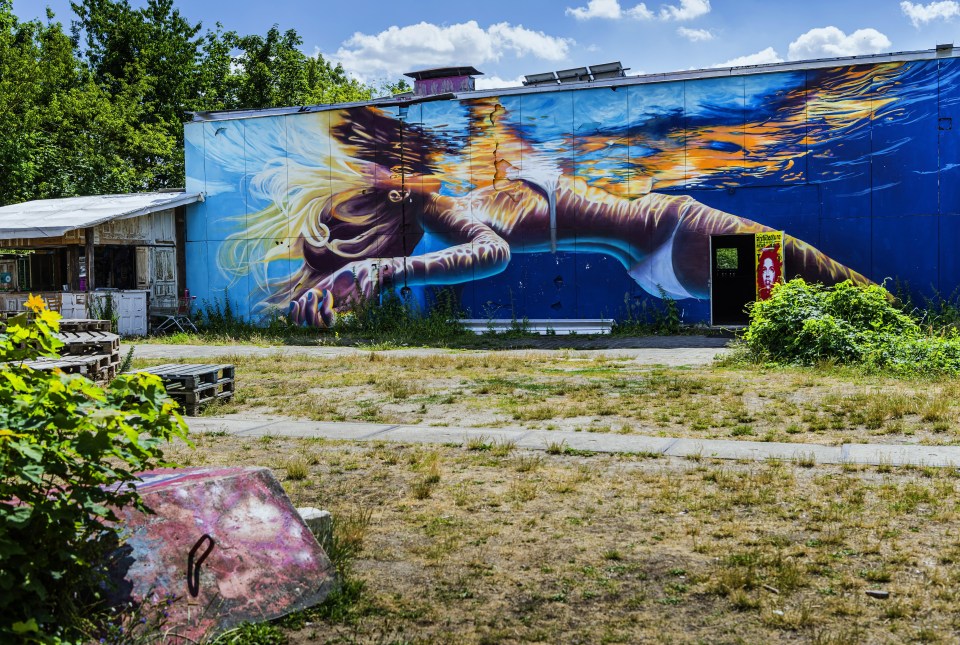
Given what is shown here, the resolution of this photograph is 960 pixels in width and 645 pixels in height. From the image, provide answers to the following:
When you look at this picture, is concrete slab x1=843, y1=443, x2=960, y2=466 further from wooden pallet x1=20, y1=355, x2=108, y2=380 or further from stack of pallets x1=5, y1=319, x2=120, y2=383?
stack of pallets x1=5, y1=319, x2=120, y2=383

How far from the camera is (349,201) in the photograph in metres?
27.6

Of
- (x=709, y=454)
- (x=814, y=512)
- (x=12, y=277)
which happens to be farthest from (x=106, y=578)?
(x=12, y=277)

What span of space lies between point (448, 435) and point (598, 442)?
173cm

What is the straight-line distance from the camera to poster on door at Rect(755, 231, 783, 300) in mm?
23625

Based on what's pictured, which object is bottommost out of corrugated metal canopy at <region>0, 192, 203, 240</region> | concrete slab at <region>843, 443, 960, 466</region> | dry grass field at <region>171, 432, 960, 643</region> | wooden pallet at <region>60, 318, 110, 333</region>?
dry grass field at <region>171, 432, 960, 643</region>

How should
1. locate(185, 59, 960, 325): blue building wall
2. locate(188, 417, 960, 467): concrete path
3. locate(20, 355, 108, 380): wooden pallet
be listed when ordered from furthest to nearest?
1. locate(185, 59, 960, 325): blue building wall
2. locate(20, 355, 108, 380): wooden pallet
3. locate(188, 417, 960, 467): concrete path

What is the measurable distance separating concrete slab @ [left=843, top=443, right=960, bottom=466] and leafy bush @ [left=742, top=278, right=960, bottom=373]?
5.84m

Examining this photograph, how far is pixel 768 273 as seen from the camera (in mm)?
23734

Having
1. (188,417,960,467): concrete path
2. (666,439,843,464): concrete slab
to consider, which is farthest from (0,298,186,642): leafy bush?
(666,439,843,464): concrete slab

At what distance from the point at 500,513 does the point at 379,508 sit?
0.98 metres

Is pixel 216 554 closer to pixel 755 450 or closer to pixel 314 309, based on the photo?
pixel 755 450

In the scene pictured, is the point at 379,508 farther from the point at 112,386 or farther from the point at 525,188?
the point at 525,188

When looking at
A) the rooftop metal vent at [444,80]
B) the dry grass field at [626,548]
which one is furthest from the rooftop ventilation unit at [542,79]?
the dry grass field at [626,548]

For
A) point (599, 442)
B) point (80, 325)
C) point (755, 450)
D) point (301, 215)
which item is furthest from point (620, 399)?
point (301, 215)
